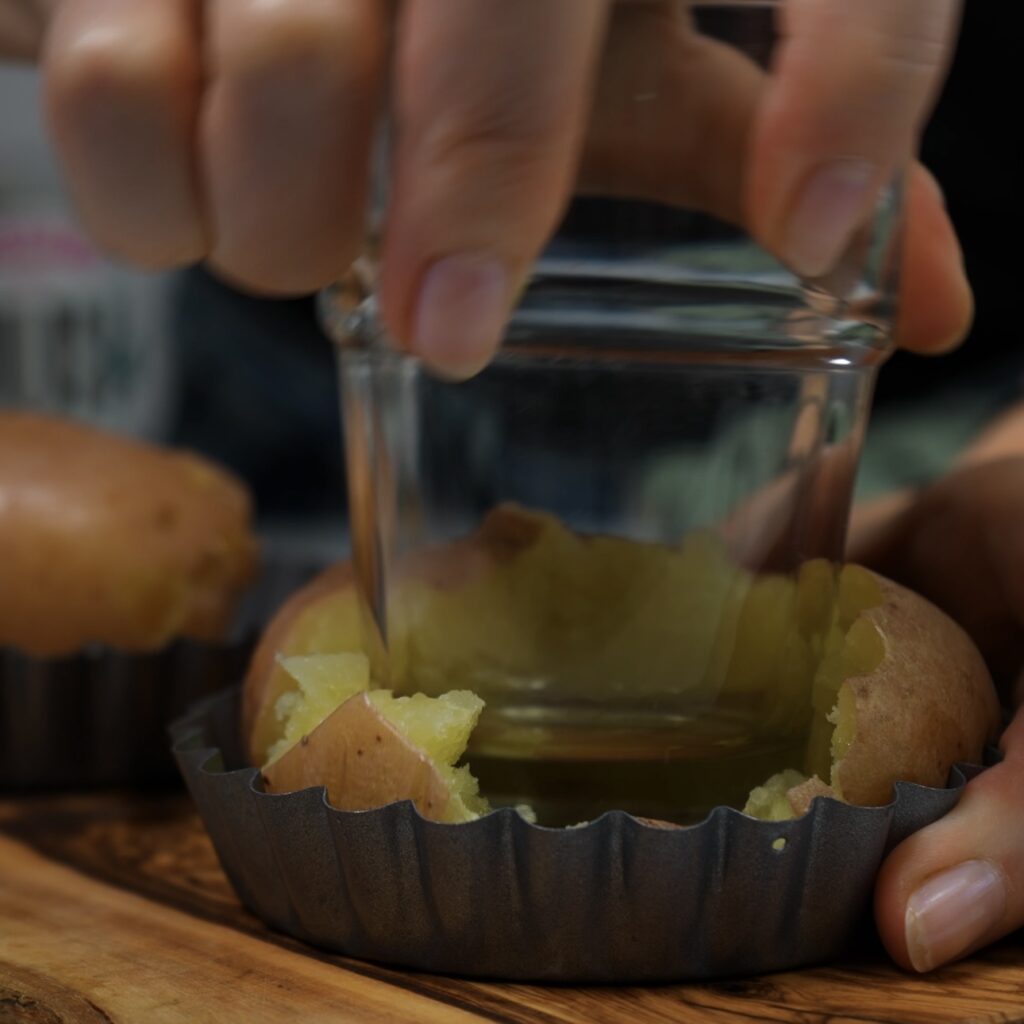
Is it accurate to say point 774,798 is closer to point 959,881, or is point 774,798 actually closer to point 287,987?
point 959,881

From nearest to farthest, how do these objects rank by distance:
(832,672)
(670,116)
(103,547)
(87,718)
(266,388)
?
(670,116) → (832,672) → (87,718) → (103,547) → (266,388)

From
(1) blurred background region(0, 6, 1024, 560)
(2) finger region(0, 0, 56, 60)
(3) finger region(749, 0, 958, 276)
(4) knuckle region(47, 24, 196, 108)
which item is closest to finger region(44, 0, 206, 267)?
(4) knuckle region(47, 24, 196, 108)

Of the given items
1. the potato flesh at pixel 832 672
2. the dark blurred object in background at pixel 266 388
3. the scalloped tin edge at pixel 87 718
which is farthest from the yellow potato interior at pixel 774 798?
the dark blurred object in background at pixel 266 388

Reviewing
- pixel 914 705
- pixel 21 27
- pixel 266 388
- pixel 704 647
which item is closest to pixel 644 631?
pixel 704 647

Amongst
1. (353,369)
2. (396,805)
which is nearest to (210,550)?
(353,369)

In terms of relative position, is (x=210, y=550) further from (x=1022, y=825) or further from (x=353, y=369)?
(x=1022, y=825)

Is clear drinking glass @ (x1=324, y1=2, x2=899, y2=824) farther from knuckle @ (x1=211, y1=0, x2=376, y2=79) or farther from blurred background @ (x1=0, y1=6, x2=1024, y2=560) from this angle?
blurred background @ (x1=0, y1=6, x2=1024, y2=560)

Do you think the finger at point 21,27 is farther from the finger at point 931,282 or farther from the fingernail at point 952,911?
the fingernail at point 952,911
